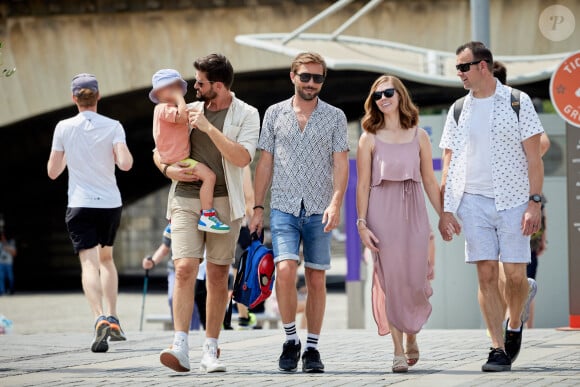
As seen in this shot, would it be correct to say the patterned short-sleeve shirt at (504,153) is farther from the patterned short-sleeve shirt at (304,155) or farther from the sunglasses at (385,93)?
the patterned short-sleeve shirt at (304,155)

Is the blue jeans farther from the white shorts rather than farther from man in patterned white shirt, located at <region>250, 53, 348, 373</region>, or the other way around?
the white shorts

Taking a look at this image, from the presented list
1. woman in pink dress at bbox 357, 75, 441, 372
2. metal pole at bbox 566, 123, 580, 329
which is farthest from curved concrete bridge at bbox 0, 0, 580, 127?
woman in pink dress at bbox 357, 75, 441, 372

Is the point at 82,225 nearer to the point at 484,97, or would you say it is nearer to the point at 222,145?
the point at 222,145

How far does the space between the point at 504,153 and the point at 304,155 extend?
1.26 metres

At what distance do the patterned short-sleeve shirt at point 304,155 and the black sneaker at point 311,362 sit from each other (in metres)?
0.88

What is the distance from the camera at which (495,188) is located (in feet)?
28.2

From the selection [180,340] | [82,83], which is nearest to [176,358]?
[180,340]

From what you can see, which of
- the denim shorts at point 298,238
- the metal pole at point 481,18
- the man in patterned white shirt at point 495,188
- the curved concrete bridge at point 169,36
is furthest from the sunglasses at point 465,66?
the curved concrete bridge at point 169,36

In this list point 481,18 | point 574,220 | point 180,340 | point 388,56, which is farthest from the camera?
point 388,56

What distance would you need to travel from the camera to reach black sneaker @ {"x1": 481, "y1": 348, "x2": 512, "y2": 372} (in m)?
8.40

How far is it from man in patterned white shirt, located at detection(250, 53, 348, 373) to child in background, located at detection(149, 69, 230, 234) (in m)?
0.36

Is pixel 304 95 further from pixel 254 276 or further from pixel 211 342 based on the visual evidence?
pixel 211 342

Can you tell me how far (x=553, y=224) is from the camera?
15609 mm

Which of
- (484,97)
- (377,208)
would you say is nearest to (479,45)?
(484,97)
